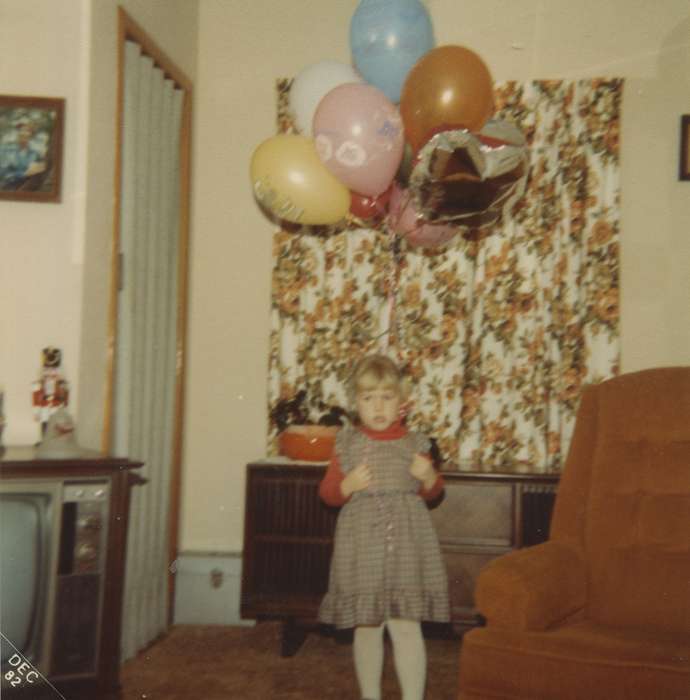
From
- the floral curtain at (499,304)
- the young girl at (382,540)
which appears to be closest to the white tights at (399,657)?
the young girl at (382,540)

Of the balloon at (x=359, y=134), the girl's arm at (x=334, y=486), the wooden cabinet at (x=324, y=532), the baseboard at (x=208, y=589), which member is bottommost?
the baseboard at (x=208, y=589)

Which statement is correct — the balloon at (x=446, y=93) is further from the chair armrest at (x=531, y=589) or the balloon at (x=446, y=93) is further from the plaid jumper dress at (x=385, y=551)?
the chair armrest at (x=531, y=589)

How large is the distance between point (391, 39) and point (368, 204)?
22.3 inches

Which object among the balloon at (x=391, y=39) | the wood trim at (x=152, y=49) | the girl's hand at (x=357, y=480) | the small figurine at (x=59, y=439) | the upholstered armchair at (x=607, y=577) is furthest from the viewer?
the wood trim at (x=152, y=49)

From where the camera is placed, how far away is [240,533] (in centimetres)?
378

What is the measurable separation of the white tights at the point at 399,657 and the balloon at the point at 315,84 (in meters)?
1.72

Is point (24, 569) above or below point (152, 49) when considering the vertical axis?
below

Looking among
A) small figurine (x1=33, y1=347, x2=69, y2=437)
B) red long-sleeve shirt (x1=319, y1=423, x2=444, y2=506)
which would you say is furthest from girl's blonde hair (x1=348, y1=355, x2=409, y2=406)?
small figurine (x1=33, y1=347, x2=69, y2=437)

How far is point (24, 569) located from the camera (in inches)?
84.4

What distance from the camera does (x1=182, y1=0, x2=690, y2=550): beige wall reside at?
3.67 metres

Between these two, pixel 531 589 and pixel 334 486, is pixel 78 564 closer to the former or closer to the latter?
pixel 334 486

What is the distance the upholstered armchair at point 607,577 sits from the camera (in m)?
1.83

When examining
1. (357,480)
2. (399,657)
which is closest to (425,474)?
(357,480)

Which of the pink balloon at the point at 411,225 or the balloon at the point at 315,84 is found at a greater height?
the balloon at the point at 315,84
